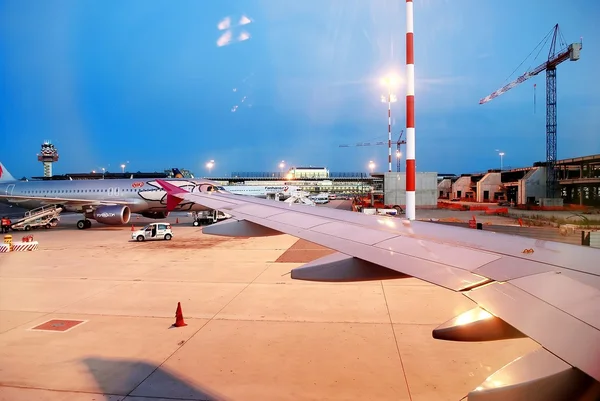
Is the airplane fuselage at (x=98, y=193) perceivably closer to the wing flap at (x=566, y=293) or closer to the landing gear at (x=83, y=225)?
the landing gear at (x=83, y=225)

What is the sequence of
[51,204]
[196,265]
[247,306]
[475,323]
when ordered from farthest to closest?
[51,204] < [196,265] < [247,306] < [475,323]

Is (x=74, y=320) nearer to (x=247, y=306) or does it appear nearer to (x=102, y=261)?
(x=247, y=306)

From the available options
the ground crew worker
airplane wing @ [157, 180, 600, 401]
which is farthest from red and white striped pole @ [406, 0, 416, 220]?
the ground crew worker

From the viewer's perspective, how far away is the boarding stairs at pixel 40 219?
28.4 metres

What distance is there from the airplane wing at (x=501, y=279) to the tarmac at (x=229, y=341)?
2568mm

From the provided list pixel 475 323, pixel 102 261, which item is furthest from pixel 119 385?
pixel 102 261

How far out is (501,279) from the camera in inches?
105

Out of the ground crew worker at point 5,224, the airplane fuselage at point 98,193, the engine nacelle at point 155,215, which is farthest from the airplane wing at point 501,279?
the ground crew worker at point 5,224

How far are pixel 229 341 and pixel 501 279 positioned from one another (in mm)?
5980

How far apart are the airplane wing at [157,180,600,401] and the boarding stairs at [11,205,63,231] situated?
98.1 ft

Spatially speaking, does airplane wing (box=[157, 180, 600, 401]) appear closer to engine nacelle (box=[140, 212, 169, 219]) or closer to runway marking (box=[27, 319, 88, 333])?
runway marking (box=[27, 319, 88, 333])

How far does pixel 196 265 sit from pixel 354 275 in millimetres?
12296

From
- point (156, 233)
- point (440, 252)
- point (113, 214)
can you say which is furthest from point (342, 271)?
point (113, 214)

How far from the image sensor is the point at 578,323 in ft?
6.78
